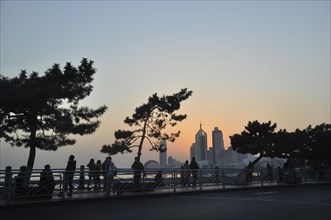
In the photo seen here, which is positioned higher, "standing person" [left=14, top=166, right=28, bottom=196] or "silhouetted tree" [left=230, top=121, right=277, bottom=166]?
"silhouetted tree" [left=230, top=121, right=277, bottom=166]

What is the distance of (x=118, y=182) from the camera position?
16.8 m

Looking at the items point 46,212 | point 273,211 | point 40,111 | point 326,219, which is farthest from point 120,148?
point 326,219

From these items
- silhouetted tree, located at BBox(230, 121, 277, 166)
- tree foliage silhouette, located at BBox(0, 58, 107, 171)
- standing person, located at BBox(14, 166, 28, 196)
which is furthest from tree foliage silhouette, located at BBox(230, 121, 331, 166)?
standing person, located at BBox(14, 166, 28, 196)

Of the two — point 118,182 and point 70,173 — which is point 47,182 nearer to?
point 70,173

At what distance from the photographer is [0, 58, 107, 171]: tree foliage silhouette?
16.9 m

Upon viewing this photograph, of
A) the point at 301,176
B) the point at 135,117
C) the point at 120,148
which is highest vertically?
the point at 135,117

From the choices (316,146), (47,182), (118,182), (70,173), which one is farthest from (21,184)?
(316,146)

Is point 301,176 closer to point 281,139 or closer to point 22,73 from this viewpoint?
point 281,139

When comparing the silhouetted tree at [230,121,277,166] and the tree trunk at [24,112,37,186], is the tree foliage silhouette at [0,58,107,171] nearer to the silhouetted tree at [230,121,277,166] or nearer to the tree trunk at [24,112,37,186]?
the tree trunk at [24,112,37,186]

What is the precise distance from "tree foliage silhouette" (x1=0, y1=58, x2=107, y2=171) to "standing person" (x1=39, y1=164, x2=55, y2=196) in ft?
10.4

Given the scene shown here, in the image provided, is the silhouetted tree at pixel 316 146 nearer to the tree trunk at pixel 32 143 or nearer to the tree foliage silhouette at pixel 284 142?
the tree foliage silhouette at pixel 284 142

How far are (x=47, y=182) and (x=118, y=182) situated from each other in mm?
3457

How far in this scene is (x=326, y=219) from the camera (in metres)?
8.88

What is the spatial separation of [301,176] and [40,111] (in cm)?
1944
